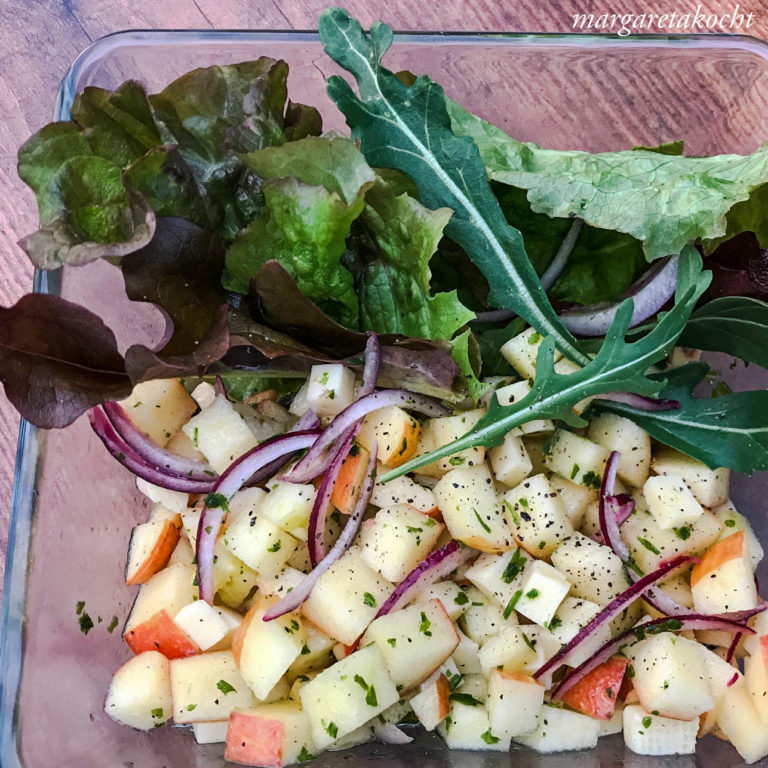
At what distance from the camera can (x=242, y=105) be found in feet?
4.84

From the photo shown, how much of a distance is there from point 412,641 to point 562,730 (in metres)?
0.34

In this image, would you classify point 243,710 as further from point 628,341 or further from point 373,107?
point 373,107

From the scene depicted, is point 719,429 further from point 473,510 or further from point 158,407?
point 158,407

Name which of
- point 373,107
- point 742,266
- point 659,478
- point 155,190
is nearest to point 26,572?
point 155,190

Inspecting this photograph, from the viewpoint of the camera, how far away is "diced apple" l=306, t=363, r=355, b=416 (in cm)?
145

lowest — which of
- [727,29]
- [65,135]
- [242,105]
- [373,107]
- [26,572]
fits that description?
[727,29]

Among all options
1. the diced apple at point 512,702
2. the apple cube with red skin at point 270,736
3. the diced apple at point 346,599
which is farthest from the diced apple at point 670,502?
the apple cube with red skin at point 270,736

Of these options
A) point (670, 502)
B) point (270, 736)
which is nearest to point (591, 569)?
point (670, 502)

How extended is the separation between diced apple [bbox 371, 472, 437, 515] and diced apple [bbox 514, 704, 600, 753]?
43 cm

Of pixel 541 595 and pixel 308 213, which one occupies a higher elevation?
pixel 308 213

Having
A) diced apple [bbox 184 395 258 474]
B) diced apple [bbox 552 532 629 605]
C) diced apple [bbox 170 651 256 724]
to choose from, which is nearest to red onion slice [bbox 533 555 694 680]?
diced apple [bbox 552 532 629 605]

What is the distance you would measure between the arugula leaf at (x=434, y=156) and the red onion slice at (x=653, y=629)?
50 cm

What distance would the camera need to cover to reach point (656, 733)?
1470mm

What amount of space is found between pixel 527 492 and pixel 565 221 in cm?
55
